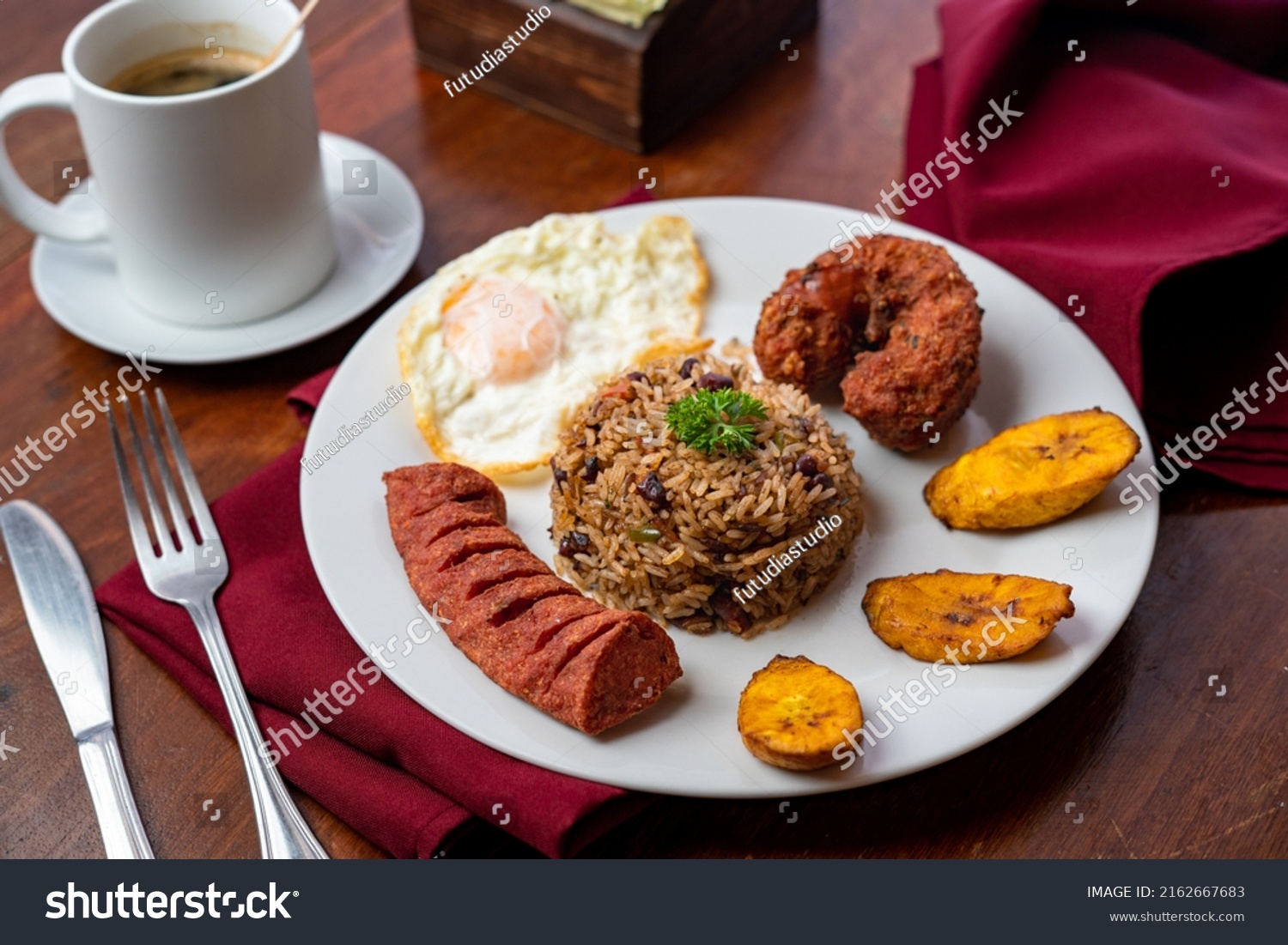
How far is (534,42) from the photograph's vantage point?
197 inches

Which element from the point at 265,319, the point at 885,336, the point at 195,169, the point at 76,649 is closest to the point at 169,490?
the point at 76,649

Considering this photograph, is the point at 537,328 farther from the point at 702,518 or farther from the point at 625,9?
the point at 625,9

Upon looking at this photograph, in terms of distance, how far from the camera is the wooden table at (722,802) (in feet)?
10.1

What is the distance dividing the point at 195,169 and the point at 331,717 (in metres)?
1.77

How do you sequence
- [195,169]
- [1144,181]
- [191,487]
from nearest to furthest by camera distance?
[191,487] → [195,169] → [1144,181]

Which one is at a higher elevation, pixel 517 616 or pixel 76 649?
pixel 517 616

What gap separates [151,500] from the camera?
12.1ft

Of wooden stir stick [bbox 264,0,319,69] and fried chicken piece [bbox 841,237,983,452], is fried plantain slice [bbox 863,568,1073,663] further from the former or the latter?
wooden stir stick [bbox 264,0,319,69]

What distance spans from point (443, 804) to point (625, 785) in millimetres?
470

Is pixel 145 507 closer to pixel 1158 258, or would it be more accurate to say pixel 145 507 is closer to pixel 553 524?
pixel 553 524

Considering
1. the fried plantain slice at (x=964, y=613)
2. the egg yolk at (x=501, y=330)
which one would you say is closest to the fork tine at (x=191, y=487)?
the egg yolk at (x=501, y=330)

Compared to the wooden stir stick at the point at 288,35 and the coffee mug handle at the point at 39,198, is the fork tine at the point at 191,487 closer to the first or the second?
the coffee mug handle at the point at 39,198

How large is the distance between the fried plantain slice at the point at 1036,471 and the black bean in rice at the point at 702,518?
0.29m

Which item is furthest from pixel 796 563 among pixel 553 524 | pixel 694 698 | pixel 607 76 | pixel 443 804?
pixel 607 76
